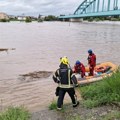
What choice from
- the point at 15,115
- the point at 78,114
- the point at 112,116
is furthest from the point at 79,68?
the point at 15,115

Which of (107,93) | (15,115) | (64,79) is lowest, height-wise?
(15,115)

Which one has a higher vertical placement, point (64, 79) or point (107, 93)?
point (64, 79)

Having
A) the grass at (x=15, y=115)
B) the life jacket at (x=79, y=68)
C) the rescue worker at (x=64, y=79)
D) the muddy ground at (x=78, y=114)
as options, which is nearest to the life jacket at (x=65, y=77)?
the rescue worker at (x=64, y=79)

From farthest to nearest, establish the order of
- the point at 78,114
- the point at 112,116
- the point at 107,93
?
the point at 107,93
the point at 78,114
the point at 112,116

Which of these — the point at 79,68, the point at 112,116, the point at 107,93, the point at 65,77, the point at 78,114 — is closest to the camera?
the point at 112,116

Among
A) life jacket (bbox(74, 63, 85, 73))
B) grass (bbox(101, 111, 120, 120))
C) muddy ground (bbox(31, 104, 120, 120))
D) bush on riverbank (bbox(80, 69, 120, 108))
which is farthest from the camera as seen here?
life jacket (bbox(74, 63, 85, 73))

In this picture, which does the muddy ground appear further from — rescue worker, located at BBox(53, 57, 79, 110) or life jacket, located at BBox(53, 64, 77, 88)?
life jacket, located at BBox(53, 64, 77, 88)

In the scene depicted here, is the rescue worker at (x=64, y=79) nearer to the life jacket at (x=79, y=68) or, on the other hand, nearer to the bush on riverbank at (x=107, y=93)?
the bush on riverbank at (x=107, y=93)

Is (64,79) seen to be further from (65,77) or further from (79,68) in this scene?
(79,68)

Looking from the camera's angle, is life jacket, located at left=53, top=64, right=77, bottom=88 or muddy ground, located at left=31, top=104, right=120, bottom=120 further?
life jacket, located at left=53, top=64, right=77, bottom=88

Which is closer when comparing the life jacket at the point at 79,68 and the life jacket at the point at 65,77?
the life jacket at the point at 65,77

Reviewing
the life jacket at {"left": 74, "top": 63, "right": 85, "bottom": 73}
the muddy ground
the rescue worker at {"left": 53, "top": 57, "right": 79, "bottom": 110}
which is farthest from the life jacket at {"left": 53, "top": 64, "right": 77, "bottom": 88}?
the life jacket at {"left": 74, "top": 63, "right": 85, "bottom": 73}

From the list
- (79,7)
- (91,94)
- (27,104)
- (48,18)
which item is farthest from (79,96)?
(48,18)

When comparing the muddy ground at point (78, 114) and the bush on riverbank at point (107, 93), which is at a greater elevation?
the bush on riverbank at point (107, 93)
